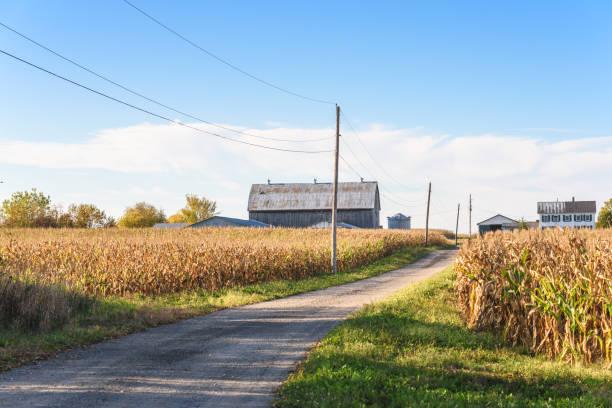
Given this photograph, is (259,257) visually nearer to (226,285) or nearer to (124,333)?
(226,285)

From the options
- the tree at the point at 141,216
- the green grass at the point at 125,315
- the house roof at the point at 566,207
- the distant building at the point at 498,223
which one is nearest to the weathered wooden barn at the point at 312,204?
the distant building at the point at 498,223

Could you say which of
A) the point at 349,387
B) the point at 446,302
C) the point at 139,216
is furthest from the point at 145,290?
the point at 139,216

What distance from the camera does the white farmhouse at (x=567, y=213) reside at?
109 meters

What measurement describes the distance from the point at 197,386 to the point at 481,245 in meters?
11.1

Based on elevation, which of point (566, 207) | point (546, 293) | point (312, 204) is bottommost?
point (546, 293)

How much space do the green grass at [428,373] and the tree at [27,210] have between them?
89223 millimetres

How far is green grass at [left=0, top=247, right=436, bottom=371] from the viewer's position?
12.9 meters

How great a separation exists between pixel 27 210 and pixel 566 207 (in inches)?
3906

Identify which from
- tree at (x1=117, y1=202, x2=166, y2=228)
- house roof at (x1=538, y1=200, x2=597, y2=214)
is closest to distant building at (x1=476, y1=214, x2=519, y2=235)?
house roof at (x1=538, y1=200, x2=597, y2=214)

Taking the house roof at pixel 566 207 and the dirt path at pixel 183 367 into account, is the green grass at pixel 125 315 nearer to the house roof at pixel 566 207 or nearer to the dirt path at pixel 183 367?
the dirt path at pixel 183 367

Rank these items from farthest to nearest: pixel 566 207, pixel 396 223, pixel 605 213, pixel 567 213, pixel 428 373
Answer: pixel 396 223, pixel 566 207, pixel 567 213, pixel 605 213, pixel 428 373

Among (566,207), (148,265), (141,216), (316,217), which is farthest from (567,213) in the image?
(148,265)

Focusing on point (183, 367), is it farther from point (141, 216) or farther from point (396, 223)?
point (396, 223)

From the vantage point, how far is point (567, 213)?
4316 inches
